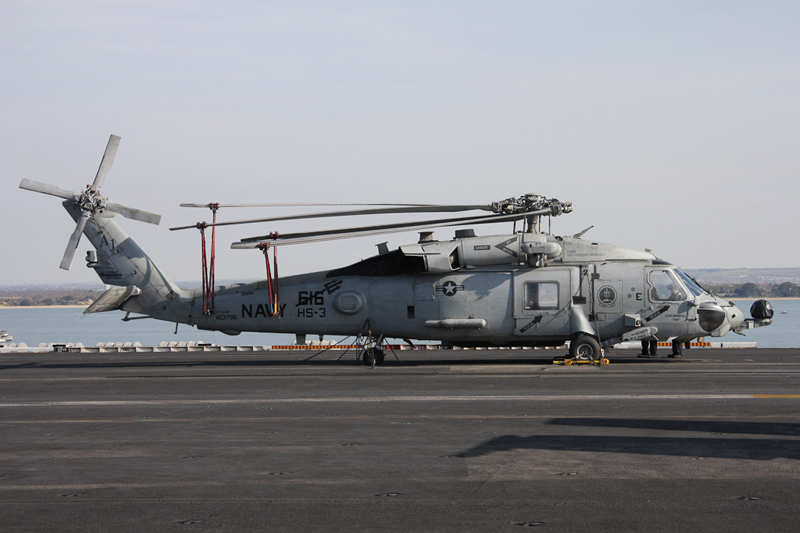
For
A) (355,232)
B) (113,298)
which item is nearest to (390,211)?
(355,232)

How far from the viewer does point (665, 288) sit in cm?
2517

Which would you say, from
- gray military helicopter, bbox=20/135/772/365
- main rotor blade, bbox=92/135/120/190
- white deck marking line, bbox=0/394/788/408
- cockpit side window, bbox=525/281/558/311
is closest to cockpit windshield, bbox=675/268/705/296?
gray military helicopter, bbox=20/135/772/365

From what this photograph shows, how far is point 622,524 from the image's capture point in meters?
7.18

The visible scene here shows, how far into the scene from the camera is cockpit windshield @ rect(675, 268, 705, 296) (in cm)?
2550

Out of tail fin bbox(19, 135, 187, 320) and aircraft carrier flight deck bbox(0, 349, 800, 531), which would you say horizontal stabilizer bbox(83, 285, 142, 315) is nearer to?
tail fin bbox(19, 135, 187, 320)

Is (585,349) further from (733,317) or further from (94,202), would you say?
(94,202)

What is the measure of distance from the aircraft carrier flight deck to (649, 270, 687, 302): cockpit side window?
14.7 feet

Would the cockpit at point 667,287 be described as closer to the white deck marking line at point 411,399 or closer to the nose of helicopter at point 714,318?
the nose of helicopter at point 714,318

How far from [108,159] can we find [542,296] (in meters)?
16.3

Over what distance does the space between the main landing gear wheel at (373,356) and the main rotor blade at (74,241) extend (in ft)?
36.2

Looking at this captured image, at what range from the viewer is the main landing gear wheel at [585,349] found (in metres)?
24.7

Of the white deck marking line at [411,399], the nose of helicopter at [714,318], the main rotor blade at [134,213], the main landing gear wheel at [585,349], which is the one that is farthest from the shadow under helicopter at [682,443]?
the main rotor blade at [134,213]

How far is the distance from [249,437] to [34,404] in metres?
7.48

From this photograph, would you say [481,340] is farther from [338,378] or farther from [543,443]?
[543,443]
